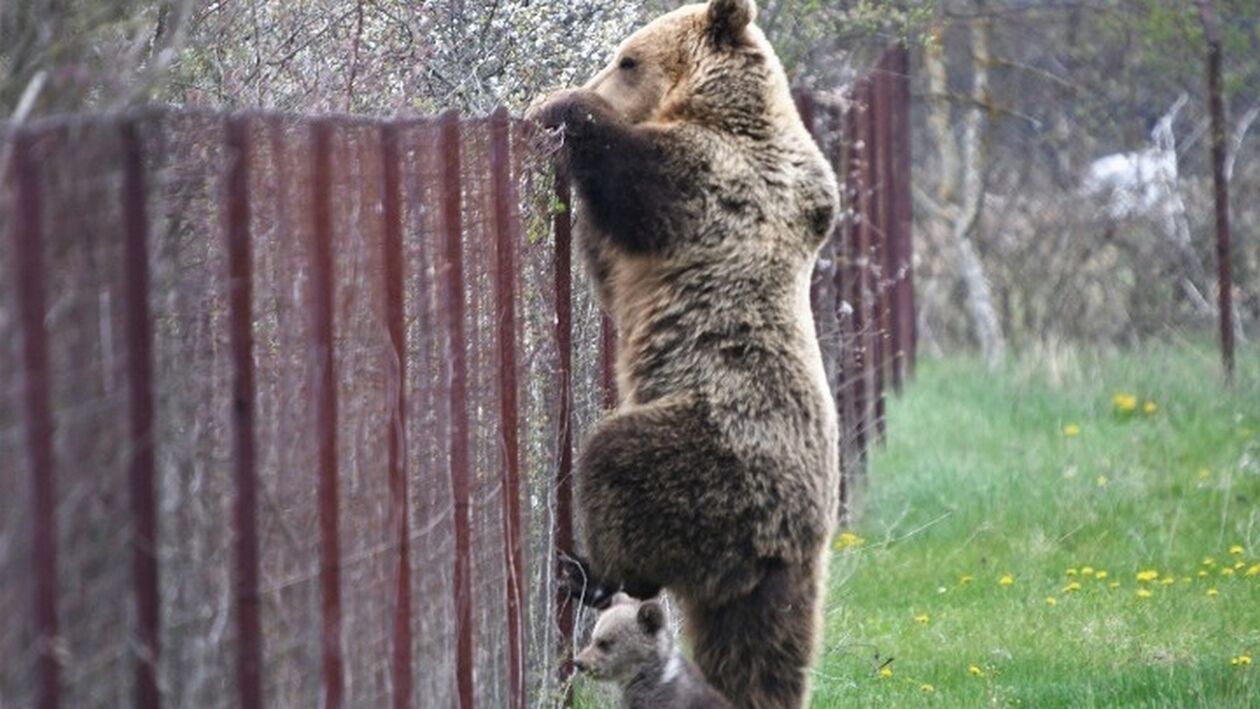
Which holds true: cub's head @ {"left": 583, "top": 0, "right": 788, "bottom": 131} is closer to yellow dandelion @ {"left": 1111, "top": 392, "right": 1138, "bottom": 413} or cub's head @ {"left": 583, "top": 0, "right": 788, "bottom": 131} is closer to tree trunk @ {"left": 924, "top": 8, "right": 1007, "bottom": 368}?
yellow dandelion @ {"left": 1111, "top": 392, "right": 1138, "bottom": 413}

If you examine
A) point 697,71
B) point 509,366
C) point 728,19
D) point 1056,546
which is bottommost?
point 1056,546

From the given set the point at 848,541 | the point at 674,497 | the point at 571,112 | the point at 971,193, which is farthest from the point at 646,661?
the point at 971,193

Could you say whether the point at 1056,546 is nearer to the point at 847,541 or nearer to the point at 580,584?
the point at 847,541

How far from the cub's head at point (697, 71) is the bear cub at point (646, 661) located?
159 cm

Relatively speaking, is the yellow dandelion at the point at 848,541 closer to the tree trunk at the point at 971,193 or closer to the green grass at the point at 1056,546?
the green grass at the point at 1056,546

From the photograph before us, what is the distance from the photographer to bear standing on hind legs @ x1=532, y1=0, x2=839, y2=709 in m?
5.63

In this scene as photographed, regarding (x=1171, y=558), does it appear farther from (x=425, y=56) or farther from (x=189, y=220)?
(x=189, y=220)

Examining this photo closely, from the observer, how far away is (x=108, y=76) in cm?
362

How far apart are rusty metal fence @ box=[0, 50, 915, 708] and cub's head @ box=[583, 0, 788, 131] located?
87 centimetres

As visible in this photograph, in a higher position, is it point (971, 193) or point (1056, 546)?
point (971, 193)

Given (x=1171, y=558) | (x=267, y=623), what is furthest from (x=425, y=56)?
(x=1171, y=558)

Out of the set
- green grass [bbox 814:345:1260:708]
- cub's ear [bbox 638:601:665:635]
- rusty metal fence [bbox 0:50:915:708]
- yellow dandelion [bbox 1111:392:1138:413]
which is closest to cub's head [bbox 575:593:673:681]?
cub's ear [bbox 638:601:665:635]

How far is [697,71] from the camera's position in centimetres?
642

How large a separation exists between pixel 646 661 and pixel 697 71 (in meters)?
1.90
